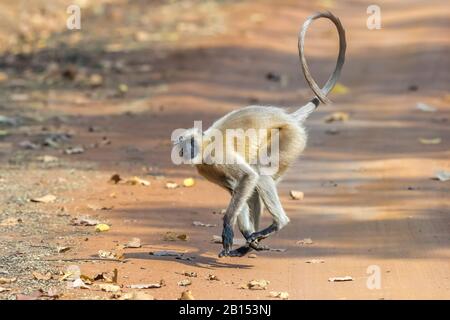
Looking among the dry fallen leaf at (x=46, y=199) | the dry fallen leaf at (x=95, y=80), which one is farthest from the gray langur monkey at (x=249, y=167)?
the dry fallen leaf at (x=95, y=80)

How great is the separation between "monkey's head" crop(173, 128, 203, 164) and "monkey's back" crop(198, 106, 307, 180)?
0.18m

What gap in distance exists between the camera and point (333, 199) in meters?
10.2

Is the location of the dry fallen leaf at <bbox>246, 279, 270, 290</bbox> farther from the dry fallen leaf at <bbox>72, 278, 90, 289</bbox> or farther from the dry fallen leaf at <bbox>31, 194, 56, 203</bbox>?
the dry fallen leaf at <bbox>31, 194, 56, 203</bbox>

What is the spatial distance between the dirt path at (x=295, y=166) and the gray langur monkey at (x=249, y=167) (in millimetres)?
283

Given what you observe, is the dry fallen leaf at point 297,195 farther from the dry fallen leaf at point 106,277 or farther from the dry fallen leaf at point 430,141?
the dry fallen leaf at point 106,277

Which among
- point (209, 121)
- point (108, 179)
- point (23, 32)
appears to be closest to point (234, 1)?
point (23, 32)

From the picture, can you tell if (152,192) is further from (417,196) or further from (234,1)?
(234,1)

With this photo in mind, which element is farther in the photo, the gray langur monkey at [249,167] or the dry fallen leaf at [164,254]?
the dry fallen leaf at [164,254]

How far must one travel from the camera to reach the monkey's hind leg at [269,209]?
8070 millimetres

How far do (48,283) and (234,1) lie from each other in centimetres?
1711

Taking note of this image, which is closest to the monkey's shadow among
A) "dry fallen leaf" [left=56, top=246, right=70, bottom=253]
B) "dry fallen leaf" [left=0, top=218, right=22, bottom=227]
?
"dry fallen leaf" [left=56, top=246, right=70, bottom=253]

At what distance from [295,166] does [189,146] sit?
3885 millimetres

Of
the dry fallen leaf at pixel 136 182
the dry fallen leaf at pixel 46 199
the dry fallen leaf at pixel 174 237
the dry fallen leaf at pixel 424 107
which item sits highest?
the dry fallen leaf at pixel 424 107

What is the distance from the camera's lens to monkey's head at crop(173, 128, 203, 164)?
8031mm
